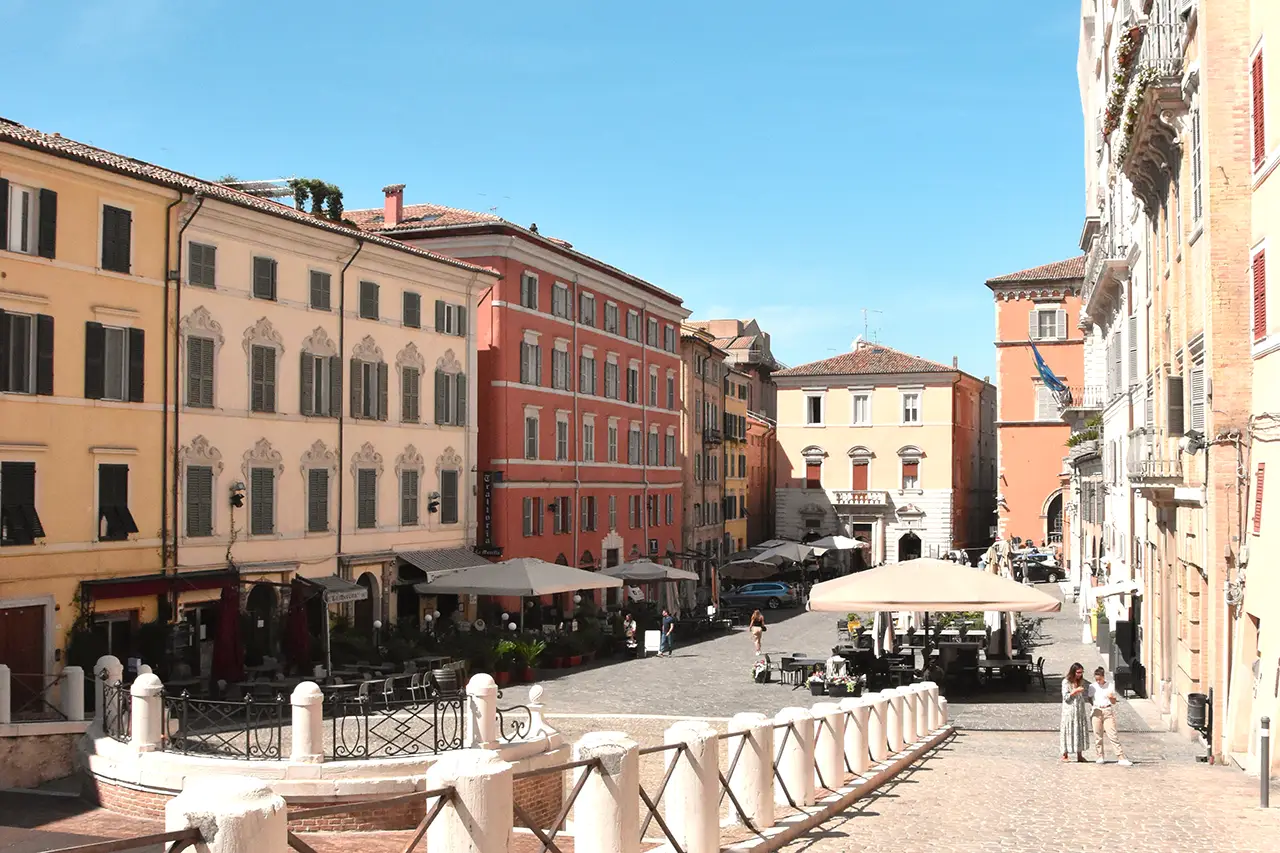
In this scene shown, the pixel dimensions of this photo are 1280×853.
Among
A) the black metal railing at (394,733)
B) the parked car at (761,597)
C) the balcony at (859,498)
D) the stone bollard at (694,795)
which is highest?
the balcony at (859,498)

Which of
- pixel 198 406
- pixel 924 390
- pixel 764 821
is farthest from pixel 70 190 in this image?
pixel 924 390

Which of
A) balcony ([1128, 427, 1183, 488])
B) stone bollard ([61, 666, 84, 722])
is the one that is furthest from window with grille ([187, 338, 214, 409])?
balcony ([1128, 427, 1183, 488])

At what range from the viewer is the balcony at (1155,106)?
21.3 m

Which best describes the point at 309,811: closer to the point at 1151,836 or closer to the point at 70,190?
the point at 1151,836

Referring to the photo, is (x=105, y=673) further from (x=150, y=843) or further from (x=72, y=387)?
(x=150, y=843)

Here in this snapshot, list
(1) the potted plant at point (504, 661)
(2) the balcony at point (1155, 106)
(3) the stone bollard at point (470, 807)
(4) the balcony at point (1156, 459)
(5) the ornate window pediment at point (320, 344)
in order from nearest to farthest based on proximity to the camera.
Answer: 1. (3) the stone bollard at point (470, 807)
2. (2) the balcony at point (1155, 106)
3. (4) the balcony at point (1156, 459)
4. (1) the potted plant at point (504, 661)
5. (5) the ornate window pediment at point (320, 344)

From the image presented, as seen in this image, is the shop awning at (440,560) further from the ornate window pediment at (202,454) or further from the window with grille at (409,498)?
the ornate window pediment at (202,454)

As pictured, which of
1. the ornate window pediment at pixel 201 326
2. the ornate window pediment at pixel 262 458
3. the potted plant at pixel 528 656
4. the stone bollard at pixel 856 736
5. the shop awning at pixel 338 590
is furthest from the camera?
the shop awning at pixel 338 590

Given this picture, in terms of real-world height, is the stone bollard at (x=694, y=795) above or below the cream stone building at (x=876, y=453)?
below

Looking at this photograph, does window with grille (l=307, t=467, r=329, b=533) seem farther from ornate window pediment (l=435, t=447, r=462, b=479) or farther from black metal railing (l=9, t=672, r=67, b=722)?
black metal railing (l=9, t=672, r=67, b=722)

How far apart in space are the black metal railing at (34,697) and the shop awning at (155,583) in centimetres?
198

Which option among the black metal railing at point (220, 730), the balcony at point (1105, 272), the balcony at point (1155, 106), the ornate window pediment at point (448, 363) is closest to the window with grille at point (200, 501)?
the ornate window pediment at point (448, 363)

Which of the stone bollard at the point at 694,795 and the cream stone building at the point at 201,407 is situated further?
the cream stone building at the point at 201,407

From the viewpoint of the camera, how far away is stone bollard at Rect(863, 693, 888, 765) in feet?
52.6
